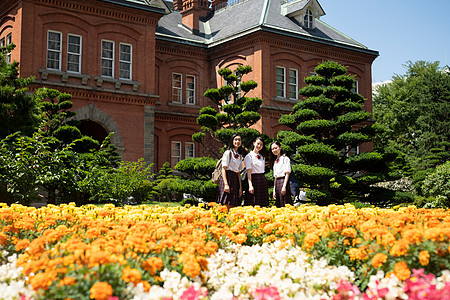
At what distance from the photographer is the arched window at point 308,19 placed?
27.7 metres

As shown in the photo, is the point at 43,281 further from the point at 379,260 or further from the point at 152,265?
the point at 379,260

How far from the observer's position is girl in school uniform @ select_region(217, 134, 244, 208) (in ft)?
29.3

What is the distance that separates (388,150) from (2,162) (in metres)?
Answer: 11.1

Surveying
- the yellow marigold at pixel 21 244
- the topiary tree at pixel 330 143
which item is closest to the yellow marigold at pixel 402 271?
the yellow marigold at pixel 21 244

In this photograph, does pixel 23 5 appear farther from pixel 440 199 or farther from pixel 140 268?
pixel 140 268

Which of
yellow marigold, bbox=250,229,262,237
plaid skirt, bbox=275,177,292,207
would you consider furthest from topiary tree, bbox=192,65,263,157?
yellow marigold, bbox=250,229,262,237

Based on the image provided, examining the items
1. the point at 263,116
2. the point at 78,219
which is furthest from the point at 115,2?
the point at 78,219

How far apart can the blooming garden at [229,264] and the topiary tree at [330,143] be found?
32.6 feet

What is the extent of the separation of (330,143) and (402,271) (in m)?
13.0

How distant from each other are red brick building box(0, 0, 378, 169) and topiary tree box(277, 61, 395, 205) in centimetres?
832

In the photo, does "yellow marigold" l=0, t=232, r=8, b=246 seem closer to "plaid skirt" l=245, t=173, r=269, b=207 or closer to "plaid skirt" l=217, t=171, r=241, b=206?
"plaid skirt" l=217, t=171, r=241, b=206

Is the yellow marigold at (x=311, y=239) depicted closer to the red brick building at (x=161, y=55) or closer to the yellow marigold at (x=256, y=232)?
the yellow marigold at (x=256, y=232)

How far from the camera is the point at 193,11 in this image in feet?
95.5

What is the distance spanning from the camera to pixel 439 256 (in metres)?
3.47
